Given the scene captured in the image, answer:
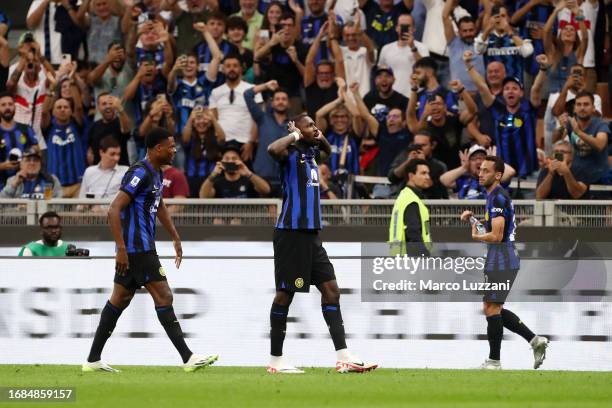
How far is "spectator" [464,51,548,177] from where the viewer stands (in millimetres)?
16844

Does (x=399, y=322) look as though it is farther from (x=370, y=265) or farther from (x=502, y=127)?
(x=502, y=127)

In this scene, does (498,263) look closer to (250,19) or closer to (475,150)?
(475,150)

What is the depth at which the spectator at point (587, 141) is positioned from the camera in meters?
16.2

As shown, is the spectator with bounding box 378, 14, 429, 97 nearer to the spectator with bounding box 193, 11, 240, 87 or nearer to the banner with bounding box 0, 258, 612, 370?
the spectator with bounding box 193, 11, 240, 87

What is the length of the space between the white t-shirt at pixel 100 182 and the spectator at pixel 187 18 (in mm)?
2621

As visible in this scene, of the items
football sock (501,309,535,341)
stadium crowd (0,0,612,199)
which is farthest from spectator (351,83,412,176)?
football sock (501,309,535,341)

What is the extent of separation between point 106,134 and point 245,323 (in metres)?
6.50

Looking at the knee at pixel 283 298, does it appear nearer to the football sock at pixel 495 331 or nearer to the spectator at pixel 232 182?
the football sock at pixel 495 331

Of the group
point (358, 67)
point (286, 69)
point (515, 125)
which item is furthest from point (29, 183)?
point (515, 125)

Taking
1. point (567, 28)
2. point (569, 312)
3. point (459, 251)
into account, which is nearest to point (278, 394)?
point (569, 312)

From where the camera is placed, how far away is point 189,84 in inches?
723

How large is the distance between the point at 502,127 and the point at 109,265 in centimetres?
650

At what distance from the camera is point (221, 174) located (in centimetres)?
1712

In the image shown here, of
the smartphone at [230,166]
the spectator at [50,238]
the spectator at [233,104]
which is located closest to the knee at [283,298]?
the spectator at [50,238]
